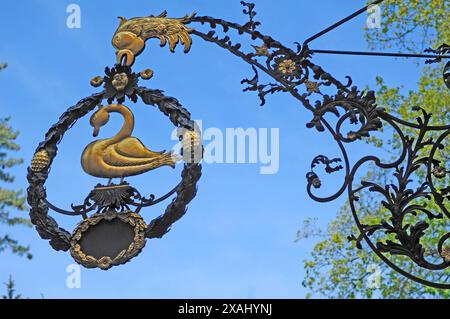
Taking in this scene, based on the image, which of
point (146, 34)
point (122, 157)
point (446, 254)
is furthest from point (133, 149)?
point (446, 254)

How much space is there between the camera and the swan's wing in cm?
437

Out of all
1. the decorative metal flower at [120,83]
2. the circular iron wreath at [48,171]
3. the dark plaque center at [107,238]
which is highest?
the decorative metal flower at [120,83]

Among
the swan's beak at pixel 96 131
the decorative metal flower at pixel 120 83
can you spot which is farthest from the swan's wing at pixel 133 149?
→ the decorative metal flower at pixel 120 83

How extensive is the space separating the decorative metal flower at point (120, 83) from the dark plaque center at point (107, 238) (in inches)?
29.1

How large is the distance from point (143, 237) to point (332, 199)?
1014 mm

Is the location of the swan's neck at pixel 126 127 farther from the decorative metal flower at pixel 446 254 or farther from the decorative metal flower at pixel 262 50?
the decorative metal flower at pixel 446 254

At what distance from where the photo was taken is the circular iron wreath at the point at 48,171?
13.9 feet
